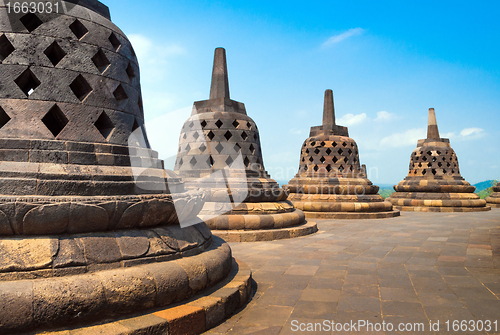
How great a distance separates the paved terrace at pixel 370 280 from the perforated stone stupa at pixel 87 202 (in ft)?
1.54

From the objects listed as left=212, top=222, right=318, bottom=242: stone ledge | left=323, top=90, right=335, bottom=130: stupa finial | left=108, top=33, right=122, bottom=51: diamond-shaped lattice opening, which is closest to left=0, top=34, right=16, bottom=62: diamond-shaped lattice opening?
left=108, top=33, right=122, bottom=51: diamond-shaped lattice opening

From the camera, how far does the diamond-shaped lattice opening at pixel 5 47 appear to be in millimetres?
3303

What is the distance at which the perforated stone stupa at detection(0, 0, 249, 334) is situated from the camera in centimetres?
255

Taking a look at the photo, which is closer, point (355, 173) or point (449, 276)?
point (449, 276)

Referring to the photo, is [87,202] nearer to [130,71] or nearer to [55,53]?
[55,53]

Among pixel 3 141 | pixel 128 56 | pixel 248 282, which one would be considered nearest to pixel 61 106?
pixel 3 141

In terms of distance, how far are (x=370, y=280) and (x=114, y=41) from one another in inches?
156

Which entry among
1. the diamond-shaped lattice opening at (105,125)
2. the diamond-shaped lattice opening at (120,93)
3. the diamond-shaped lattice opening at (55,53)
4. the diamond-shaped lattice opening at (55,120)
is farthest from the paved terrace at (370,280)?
the diamond-shaped lattice opening at (55,53)

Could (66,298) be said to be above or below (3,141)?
below

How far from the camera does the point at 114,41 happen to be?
3895 mm

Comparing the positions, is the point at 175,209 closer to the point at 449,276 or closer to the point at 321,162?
the point at 449,276

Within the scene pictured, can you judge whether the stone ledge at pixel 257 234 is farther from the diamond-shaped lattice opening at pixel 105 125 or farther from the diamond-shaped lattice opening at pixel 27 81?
the diamond-shaped lattice opening at pixel 27 81

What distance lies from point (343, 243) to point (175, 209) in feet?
15.5

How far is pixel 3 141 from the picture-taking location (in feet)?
10.00
